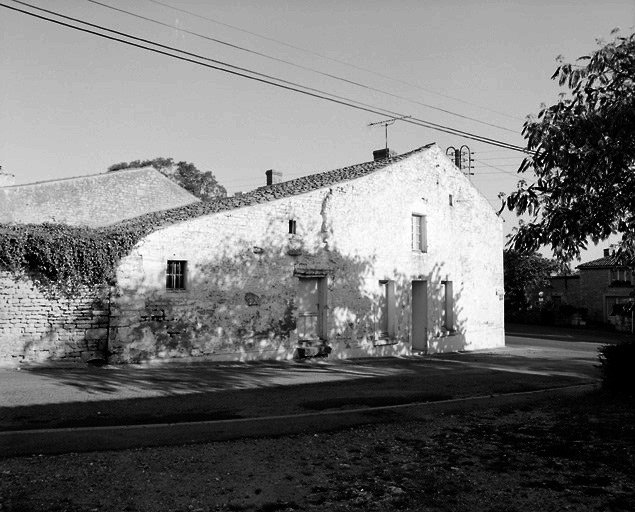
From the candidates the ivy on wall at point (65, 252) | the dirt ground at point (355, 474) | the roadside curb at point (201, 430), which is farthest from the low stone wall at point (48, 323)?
the dirt ground at point (355, 474)

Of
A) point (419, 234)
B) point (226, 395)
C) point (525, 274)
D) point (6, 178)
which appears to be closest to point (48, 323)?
point (226, 395)

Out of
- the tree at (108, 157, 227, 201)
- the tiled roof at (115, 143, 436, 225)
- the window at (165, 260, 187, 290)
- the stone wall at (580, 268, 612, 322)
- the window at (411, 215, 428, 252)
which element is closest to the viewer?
the window at (165, 260, 187, 290)

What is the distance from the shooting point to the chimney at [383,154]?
937 inches

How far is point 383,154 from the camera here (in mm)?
23969

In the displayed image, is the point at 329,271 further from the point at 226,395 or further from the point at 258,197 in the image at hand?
the point at 226,395

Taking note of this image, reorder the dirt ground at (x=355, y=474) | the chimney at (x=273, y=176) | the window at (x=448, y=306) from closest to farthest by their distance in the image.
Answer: the dirt ground at (x=355, y=474)
the window at (x=448, y=306)
the chimney at (x=273, y=176)

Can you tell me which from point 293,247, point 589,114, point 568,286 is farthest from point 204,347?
point 568,286

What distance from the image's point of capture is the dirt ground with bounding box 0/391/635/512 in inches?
202

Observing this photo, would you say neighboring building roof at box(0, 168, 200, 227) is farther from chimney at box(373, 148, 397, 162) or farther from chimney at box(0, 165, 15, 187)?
chimney at box(373, 148, 397, 162)

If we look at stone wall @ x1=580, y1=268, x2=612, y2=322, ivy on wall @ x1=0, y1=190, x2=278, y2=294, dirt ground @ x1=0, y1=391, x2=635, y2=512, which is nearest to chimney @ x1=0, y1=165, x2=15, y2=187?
ivy on wall @ x1=0, y1=190, x2=278, y2=294

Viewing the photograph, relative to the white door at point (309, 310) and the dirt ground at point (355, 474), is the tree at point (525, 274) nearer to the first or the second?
the white door at point (309, 310)

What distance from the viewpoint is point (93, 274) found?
13344mm

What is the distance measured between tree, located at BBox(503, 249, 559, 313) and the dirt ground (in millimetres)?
35243

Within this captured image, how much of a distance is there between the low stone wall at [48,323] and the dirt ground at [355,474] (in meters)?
7.26
